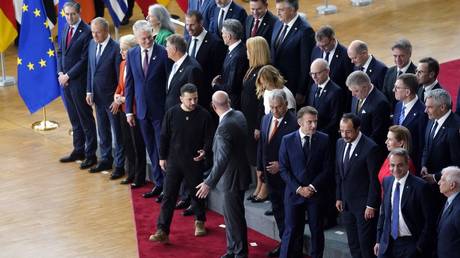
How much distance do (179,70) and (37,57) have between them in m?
3.25

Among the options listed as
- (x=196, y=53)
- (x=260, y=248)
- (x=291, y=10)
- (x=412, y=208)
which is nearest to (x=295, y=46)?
(x=291, y=10)

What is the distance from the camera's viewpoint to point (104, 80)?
12266 mm

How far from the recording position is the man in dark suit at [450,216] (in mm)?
8211

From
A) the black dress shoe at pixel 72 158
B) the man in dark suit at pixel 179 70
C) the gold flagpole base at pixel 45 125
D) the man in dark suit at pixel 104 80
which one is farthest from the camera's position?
the gold flagpole base at pixel 45 125

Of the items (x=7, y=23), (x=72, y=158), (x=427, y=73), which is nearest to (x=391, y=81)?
(x=427, y=73)

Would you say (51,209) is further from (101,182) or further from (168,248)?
(168,248)

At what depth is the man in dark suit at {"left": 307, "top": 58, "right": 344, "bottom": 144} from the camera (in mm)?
9859

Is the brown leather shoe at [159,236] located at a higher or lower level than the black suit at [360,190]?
lower

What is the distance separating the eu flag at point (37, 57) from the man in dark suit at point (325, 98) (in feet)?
15.1

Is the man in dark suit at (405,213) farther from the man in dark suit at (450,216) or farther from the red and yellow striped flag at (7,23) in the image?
the red and yellow striped flag at (7,23)

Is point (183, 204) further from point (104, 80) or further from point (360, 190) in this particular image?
point (360, 190)

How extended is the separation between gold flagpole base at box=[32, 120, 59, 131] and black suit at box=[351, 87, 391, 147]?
5902 mm

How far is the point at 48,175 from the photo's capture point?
1266 centimetres

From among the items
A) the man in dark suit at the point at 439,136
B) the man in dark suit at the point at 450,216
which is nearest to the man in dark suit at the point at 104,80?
the man in dark suit at the point at 439,136
